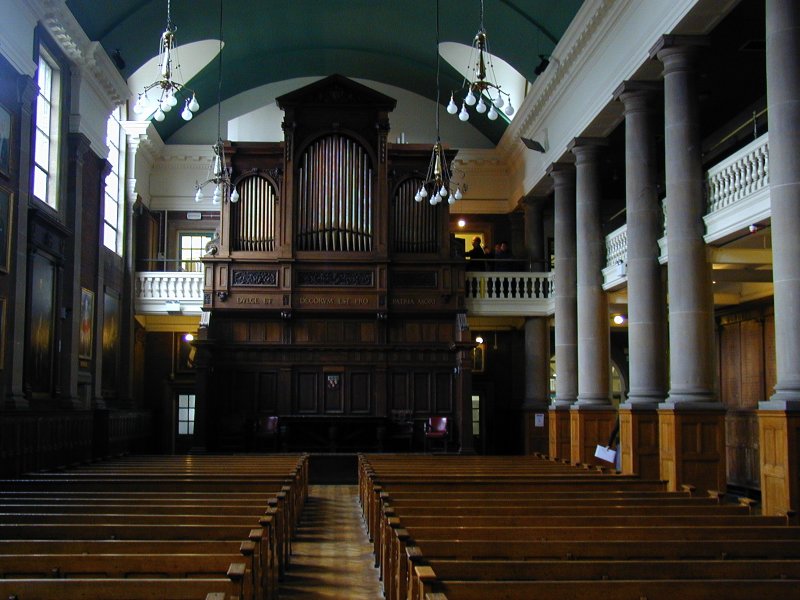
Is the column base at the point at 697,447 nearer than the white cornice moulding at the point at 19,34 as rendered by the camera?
Yes

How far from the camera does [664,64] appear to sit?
14.7 m

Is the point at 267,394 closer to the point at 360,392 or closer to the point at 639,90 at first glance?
the point at 360,392

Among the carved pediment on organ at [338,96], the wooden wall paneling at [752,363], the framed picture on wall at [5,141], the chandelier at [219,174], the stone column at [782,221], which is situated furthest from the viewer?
the carved pediment on organ at [338,96]

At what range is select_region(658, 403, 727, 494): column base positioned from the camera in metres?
14.0

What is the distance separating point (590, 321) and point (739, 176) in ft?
20.7

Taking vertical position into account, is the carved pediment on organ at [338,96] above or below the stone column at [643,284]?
above

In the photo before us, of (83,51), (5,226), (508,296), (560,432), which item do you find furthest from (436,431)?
(83,51)

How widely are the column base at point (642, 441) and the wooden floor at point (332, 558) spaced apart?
187 inches

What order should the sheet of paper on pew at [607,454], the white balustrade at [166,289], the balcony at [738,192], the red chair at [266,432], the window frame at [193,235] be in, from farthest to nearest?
the window frame at [193,235] → the white balustrade at [166,289] → the red chair at [266,432] → the sheet of paper on pew at [607,454] → the balcony at [738,192]

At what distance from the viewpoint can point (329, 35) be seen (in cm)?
2469

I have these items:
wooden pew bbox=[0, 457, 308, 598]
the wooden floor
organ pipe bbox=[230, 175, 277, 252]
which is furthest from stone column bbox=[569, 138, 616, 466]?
wooden pew bbox=[0, 457, 308, 598]

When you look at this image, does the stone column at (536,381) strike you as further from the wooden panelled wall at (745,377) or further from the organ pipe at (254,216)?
the organ pipe at (254,216)

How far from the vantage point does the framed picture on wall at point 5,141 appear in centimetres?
1508

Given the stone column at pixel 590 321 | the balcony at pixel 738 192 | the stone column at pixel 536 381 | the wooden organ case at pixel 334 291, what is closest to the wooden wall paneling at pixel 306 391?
the wooden organ case at pixel 334 291
